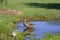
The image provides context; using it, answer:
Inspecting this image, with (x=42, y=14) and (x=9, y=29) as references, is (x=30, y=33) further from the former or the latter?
(x=42, y=14)

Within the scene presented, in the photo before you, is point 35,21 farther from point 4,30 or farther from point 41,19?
point 4,30

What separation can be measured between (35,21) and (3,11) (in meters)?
5.62

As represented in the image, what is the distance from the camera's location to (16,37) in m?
16.8

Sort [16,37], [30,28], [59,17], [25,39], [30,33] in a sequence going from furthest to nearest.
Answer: [59,17] < [30,28] < [30,33] < [25,39] < [16,37]

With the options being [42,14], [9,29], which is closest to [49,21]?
[42,14]

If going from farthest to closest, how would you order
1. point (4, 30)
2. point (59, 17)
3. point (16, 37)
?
1. point (59, 17)
2. point (4, 30)
3. point (16, 37)

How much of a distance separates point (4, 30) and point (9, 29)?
18.7 inches

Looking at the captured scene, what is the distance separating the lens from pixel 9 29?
19.8 meters

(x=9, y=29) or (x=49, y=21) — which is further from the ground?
(x=9, y=29)

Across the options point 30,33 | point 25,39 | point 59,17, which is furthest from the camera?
point 59,17

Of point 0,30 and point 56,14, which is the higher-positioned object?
point 0,30

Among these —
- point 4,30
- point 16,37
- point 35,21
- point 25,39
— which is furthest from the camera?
point 35,21

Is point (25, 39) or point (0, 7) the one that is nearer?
point (25, 39)

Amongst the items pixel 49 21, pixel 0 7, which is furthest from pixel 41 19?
pixel 0 7
